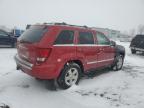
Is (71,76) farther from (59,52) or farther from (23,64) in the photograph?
(23,64)

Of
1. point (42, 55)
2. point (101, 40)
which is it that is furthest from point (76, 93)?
point (101, 40)

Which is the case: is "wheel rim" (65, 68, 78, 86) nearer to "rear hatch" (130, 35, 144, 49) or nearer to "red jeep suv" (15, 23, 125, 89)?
"red jeep suv" (15, 23, 125, 89)

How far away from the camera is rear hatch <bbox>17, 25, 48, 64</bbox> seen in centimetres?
461

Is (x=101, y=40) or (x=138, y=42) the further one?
(x=138, y=42)

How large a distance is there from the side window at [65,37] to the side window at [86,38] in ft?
1.25

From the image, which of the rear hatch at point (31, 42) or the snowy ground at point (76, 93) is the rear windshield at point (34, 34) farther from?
the snowy ground at point (76, 93)

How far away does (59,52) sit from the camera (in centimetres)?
477

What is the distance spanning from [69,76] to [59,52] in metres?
0.92

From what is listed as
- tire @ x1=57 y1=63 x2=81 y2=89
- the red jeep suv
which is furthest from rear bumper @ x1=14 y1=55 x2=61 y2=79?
tire @ x1=57 y1=63 x2=81 y2=89

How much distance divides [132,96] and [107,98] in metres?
0.78

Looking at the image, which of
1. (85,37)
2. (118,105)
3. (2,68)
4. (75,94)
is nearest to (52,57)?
(75,94)

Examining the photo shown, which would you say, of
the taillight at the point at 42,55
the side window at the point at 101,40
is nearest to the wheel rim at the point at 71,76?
the taillight at the point at 42,55

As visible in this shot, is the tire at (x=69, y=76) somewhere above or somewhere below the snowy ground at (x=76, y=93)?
above

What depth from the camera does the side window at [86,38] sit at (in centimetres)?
556
